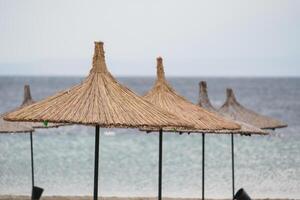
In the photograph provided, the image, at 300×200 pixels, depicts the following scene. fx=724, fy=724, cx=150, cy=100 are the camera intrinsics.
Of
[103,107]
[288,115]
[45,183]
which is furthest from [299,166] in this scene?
[288,115]

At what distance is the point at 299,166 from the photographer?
71.1 ft

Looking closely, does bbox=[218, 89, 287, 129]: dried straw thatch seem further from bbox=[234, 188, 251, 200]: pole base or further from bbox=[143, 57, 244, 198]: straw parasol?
bbox=[143, 57, 244, 198]: straw parasol

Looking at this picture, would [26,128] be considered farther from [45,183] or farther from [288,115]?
[288,115]

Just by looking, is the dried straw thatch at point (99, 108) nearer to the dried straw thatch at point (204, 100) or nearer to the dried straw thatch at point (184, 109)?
the dried straw thatch at point (184, 109)

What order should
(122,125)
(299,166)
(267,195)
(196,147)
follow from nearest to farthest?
(122,125) → (267,195) → (299,166) → (196,147)

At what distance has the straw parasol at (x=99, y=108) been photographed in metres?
7.95

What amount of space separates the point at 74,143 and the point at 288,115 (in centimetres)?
2391

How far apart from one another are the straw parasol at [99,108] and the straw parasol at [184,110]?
1.10 m

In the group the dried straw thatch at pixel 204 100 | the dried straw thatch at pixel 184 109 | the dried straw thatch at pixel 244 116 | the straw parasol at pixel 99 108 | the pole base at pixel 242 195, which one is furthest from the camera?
the dried straw thatch at pixel 244 116

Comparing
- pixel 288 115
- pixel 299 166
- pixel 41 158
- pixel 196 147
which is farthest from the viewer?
pixel 288 115

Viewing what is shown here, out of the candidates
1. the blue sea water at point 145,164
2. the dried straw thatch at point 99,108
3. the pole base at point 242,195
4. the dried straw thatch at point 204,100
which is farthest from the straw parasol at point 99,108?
the blue sea water at point 145,164

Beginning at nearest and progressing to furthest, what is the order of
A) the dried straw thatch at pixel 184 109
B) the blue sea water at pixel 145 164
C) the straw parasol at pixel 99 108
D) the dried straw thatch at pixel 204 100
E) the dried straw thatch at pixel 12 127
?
the straw parasol at pixel 99 108, the dried straw thatch at pixel 184 109, the dried straw thatch at pixel 12 127, the dried straw thatch at pixel 204 100, the blue sea water at pixel 145 164

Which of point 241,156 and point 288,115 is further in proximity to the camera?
point 288,115

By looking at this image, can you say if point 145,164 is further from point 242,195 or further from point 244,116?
point 242,195
